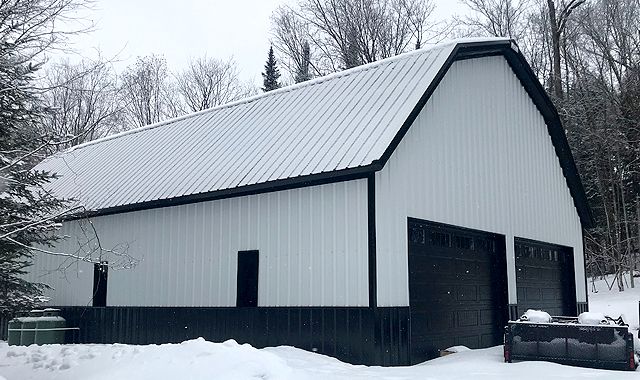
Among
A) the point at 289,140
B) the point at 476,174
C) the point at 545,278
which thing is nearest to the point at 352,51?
the point at 545,278

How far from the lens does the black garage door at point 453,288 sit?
521 inches

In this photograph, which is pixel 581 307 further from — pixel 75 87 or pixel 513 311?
pixel 75 87

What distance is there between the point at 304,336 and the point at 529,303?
24.2 feet

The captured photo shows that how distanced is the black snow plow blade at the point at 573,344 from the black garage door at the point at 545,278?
4560 mm

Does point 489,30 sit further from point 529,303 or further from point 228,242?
point 228,242

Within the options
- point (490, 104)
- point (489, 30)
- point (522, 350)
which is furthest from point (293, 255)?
point (489, 30)

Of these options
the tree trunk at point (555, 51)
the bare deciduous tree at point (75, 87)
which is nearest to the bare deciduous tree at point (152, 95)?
the tree trunk at point (555, 51)

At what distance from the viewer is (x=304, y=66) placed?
46.2m

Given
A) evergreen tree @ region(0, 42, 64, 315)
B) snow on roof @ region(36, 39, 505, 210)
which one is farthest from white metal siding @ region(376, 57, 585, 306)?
evergreen tree @ region(0, 42, 64, 315)

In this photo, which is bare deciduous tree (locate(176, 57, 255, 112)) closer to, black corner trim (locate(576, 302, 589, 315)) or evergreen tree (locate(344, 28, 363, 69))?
evergreen tree (locate(344, 28, 363, 69))

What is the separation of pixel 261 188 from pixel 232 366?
5311 mm

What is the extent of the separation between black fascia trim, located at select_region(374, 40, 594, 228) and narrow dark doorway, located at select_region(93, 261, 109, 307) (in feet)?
30.8

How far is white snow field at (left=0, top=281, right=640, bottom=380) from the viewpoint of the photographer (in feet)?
29.6

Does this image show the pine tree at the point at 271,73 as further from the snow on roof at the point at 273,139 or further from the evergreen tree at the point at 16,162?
the evergreen tree at the point at 16,162
